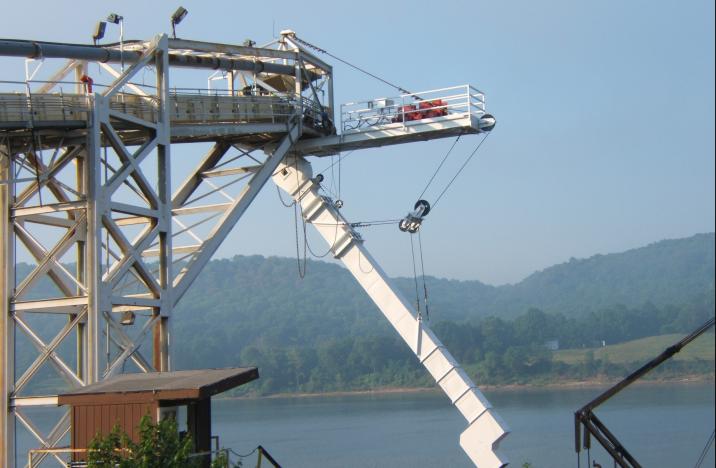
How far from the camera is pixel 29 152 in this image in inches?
1146

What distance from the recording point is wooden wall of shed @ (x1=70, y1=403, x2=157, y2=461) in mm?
22422

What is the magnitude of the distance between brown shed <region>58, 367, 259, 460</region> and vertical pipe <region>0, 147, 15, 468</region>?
647 centimetres

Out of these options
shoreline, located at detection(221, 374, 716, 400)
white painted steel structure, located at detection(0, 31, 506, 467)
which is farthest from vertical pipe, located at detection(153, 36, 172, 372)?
shoreline, located at detection(221, 374, 716, 400)

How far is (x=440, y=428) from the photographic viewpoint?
101375mm

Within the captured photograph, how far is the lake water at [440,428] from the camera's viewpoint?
70.8 meters

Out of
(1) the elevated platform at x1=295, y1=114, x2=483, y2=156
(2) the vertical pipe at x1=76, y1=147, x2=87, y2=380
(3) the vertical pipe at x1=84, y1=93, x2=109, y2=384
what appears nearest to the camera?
(3) the vertical pipe at x1=84, y1=93, x2=109, y2=384

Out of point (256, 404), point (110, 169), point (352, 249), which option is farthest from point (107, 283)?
point (256, 404)

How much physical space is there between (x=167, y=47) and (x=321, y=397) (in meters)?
147

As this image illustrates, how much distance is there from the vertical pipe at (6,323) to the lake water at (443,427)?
36.5 m

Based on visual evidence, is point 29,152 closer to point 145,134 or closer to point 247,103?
point 145,134

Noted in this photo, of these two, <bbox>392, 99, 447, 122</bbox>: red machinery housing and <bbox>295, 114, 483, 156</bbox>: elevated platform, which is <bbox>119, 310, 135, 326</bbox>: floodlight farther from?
<bbox>392, 99, 447, 122</bbox>: red machinery housing

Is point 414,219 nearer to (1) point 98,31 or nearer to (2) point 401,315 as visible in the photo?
(2) point 401,315

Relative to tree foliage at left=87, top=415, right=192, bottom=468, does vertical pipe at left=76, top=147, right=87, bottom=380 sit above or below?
above

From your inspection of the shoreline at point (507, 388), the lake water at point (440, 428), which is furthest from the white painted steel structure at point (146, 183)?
the shoreline at point (507, 388)
